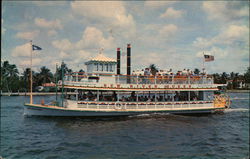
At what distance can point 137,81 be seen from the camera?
21188 mm

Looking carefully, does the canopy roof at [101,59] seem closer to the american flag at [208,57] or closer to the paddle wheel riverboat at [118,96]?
the paddle wheel riverboat at [118,96]

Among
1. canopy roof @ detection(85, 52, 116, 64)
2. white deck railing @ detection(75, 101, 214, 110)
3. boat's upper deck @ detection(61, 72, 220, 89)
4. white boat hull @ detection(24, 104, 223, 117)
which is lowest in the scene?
white boat hull @ detection(24, 104, 223, 117)

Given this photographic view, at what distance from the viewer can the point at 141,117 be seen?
20578 millimetres

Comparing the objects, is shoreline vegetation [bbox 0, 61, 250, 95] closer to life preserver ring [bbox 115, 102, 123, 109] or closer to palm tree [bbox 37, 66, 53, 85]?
palm tree [bbox 37, 66, 53, 85]

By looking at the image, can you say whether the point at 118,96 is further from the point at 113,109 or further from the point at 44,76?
the point at 44,76

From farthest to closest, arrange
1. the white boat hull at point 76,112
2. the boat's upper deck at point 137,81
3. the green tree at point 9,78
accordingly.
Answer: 1. the green tree at point 9,78
2. the boat's upper deck at point 137,81
3. the white boat hull at point 76,112

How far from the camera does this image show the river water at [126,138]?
37.6 ft

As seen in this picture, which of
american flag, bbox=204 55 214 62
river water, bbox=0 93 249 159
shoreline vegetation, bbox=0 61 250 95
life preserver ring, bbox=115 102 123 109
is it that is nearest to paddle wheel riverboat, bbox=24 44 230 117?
life preserver ring, bbox=115 102 123 109

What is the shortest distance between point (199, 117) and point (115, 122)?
9.29 meters

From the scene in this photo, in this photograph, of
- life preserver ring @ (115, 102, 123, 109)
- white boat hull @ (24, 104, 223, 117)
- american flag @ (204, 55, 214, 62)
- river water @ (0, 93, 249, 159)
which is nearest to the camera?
river water @ (0, 93, 249, 159)

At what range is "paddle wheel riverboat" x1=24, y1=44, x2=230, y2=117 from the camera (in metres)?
19.9

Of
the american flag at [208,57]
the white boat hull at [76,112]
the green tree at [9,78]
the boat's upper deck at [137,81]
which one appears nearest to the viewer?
the white boat hull at [76,112]

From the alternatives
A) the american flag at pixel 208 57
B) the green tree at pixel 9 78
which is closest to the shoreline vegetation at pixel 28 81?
the green tree at pixel 9 78

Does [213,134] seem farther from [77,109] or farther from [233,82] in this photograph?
[233,82]
